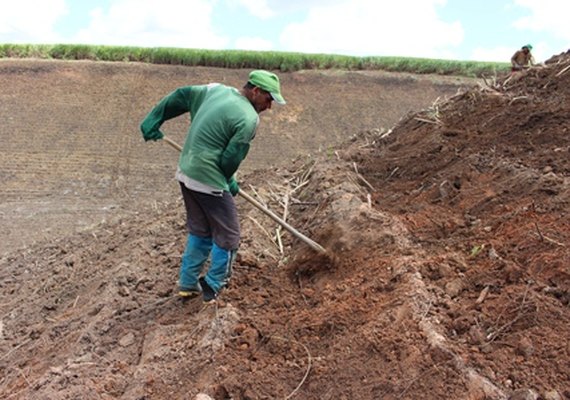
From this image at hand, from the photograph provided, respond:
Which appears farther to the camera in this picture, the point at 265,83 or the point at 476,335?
the point at 265,83

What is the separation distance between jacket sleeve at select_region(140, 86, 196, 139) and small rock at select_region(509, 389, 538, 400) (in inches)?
123

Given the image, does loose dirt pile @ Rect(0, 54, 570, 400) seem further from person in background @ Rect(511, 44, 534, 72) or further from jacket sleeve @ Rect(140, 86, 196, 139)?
person in background @ Rect(511, 44, 534, 72)

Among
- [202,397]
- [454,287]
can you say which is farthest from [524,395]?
[202,397]

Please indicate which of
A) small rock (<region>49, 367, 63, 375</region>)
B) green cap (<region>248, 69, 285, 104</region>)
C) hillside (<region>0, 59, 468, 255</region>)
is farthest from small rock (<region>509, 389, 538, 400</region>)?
hillside (<region>0, 59, 468, 255</region>)

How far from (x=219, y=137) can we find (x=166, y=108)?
0.72 metres

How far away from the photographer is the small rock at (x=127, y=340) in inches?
162

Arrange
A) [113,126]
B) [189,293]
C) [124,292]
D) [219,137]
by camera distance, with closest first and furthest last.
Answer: [219,137] < [189,293] < [124,292] < [113,126]

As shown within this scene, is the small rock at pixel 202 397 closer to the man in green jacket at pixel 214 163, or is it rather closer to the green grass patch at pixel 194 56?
the man in green jacket at pixel 214 163

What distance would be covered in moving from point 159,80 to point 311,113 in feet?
19.7

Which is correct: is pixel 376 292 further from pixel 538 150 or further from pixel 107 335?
pixel 538 150

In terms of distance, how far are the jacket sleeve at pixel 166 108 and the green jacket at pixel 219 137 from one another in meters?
0.31

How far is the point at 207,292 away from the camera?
14.1 ft

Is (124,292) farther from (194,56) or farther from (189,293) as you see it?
(194,56)

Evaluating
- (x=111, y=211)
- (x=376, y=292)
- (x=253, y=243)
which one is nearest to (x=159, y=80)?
(x=111, y=211)
